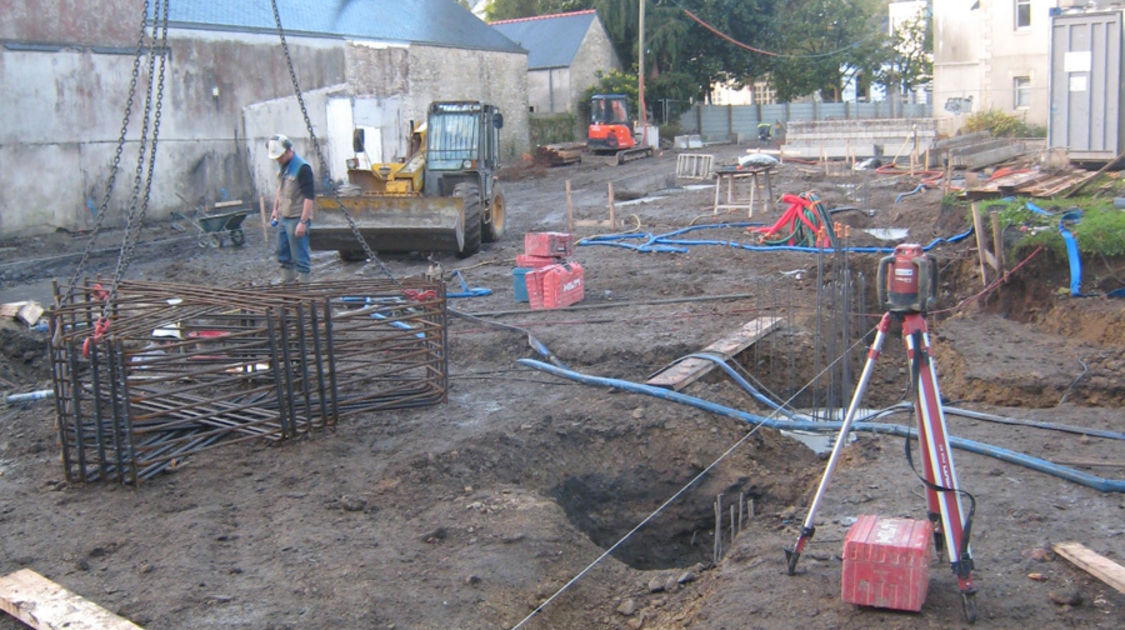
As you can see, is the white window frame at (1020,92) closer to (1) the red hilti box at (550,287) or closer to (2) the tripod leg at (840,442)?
(1) the red hilti box at (550,287)

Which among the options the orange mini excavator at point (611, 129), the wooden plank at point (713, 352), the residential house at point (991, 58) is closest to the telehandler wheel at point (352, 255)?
the wooden plank at point (713, 352)

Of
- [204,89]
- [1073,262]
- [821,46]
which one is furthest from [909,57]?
[1073,262]

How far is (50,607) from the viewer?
4.57 meters

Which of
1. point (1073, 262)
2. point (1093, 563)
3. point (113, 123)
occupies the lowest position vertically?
point (1093, 563)

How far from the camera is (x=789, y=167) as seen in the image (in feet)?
96.9

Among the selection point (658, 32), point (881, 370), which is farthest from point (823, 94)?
point (881, 370)

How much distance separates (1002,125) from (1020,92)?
4356 millimetres

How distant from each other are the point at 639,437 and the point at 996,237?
586cm

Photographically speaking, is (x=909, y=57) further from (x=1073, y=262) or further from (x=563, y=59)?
(x=1073, y=262)

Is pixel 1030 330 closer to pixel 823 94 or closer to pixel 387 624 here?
pixel 387 624

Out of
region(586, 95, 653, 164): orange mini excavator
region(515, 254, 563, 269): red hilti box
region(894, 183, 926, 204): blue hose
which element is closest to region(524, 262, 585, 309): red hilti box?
region(515, 254, 563, 269): red hilti box

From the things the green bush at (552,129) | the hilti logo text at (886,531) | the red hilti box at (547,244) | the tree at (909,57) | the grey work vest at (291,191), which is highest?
the tree at (909,57)

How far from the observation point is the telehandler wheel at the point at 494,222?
17.6 metres

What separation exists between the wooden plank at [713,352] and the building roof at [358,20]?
20.4 meters
